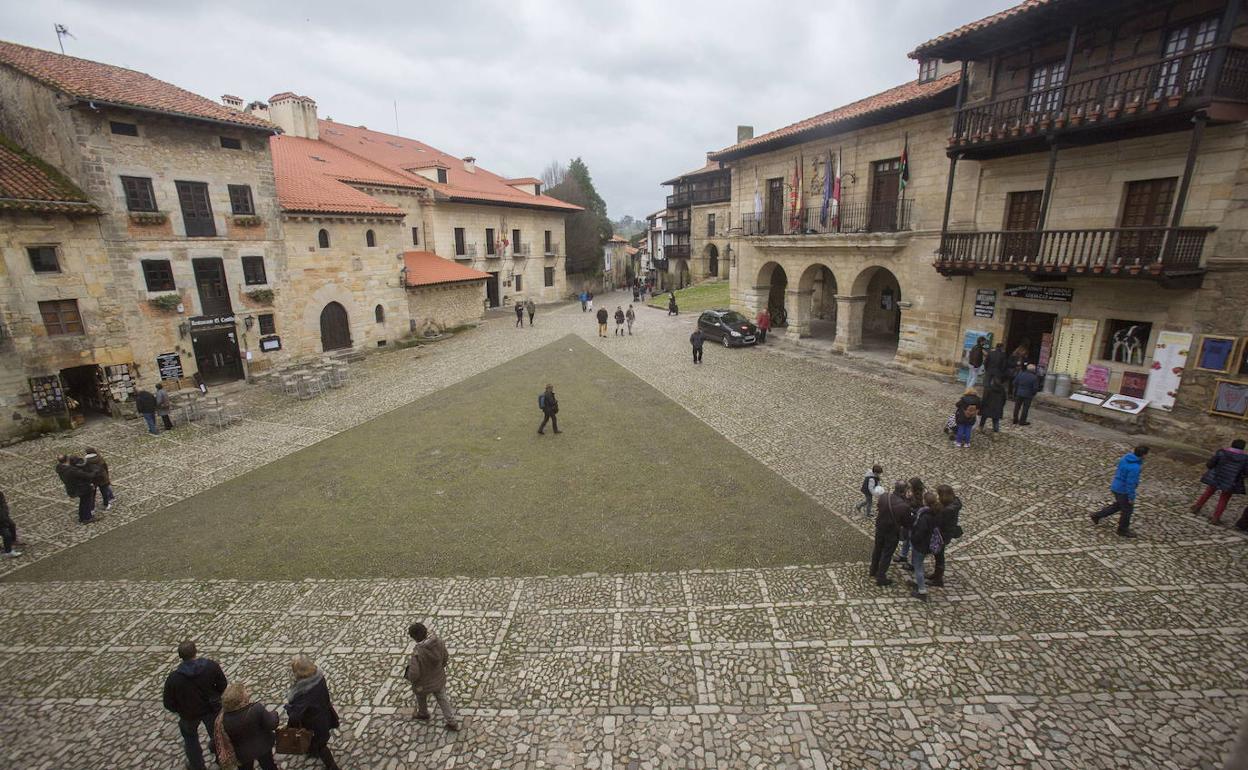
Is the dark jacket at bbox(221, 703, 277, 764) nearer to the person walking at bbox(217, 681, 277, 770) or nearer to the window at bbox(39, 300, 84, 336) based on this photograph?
the person walking at bbox(217, 681, 277, 770)

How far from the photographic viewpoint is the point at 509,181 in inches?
1858

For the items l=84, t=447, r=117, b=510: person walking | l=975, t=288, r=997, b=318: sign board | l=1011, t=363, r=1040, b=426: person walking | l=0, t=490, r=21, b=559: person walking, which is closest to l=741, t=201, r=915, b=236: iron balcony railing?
l=975, t=288, r=997, b=318: sign board

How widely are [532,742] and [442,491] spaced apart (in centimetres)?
672

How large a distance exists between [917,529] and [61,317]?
23.4 metres

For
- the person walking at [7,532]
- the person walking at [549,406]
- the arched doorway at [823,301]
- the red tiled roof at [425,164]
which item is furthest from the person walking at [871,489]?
the red tiled roof at [425,164]

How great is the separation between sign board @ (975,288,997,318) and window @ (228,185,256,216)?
26.2 meters

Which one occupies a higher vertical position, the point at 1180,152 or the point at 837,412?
the point at 1180,152

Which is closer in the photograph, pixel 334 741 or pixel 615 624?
pixel 334 741

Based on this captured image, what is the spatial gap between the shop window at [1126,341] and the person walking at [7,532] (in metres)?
24.1

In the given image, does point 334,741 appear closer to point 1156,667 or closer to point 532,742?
point 532,742

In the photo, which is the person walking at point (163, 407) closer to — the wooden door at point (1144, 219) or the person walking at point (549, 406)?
the person walking at point (549, 406)

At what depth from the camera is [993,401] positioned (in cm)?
1344

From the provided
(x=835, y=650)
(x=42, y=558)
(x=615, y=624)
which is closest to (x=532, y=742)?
(x=615, y=624)

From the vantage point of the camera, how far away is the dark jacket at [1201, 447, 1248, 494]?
901 centimetres
